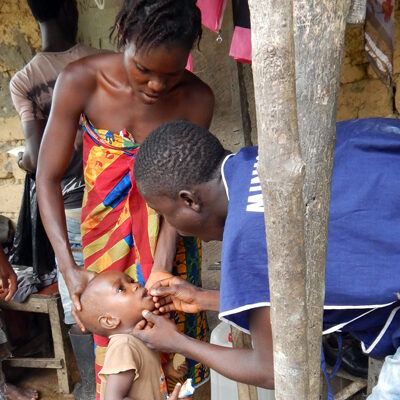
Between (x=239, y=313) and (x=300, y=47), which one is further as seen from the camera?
(x=239, y=313)

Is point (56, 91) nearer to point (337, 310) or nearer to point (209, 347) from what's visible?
point (209, 347)

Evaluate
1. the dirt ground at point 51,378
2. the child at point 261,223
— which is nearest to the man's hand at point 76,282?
the child at point 261,223

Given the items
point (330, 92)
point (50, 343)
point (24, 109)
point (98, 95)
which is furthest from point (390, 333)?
point (50, 343)

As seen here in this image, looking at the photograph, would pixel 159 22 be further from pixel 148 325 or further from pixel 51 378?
pixel 51 378

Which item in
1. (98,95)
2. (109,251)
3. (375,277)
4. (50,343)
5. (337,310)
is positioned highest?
(98,95)

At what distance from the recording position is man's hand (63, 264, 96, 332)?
2.15 m

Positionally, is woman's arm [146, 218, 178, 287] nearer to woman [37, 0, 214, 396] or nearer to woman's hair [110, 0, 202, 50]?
woman [37, 0, 214, 396]

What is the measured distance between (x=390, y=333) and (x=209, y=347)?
51cm

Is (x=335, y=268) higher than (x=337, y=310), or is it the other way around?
(x=335, y=268)

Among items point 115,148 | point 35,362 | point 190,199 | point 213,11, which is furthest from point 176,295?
point 35,362

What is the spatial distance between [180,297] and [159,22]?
37.5 inches

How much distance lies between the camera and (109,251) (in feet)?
7.71

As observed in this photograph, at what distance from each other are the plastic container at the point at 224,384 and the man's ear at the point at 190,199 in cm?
130

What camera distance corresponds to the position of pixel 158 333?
1.94 m
